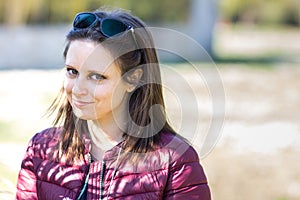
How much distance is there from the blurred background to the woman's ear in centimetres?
31

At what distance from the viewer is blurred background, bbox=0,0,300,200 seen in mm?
5543

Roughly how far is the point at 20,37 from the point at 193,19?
495 centimetres

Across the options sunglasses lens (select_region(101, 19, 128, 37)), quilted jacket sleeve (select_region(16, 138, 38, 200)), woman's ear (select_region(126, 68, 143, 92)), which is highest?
sunglasses lens (select_region(101, 19, 128, 37))

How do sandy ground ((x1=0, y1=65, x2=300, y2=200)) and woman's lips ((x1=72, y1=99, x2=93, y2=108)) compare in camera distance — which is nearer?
woman's lips ((x1=72, y1=99, x2=93, y2=108))

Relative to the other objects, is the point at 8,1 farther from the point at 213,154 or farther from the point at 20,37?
the point at 213,154

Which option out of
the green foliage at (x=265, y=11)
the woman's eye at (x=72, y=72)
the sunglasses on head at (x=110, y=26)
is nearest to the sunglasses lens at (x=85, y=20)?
the sunglasses on head at (x=110, y=26)

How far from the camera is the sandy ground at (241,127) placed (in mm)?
5348

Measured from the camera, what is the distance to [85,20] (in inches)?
90.1

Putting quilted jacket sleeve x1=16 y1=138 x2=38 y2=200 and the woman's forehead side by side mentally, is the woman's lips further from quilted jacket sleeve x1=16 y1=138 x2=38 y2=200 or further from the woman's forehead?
quilted jacket sleeve x1=16 y1=138 x2=38 y2=200

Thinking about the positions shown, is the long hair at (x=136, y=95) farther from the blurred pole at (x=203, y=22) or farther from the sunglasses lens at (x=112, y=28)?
the blurred pole at (x=203, y=22)

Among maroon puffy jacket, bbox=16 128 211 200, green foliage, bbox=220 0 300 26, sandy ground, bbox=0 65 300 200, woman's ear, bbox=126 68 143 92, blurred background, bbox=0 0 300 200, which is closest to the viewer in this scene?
maroon puffy jacket, bbox=16 128 211 200

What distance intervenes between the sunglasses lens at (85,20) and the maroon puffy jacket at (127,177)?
344 millimetres

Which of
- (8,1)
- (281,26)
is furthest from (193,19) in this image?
(281,26)

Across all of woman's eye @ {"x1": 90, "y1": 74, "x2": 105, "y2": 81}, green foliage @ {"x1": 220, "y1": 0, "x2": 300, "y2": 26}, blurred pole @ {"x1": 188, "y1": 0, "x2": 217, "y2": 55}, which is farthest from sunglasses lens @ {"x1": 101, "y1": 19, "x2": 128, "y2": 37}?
green foliage @ {"x1": 220, "y1": 0, "x2": 300, "y2": 26}
